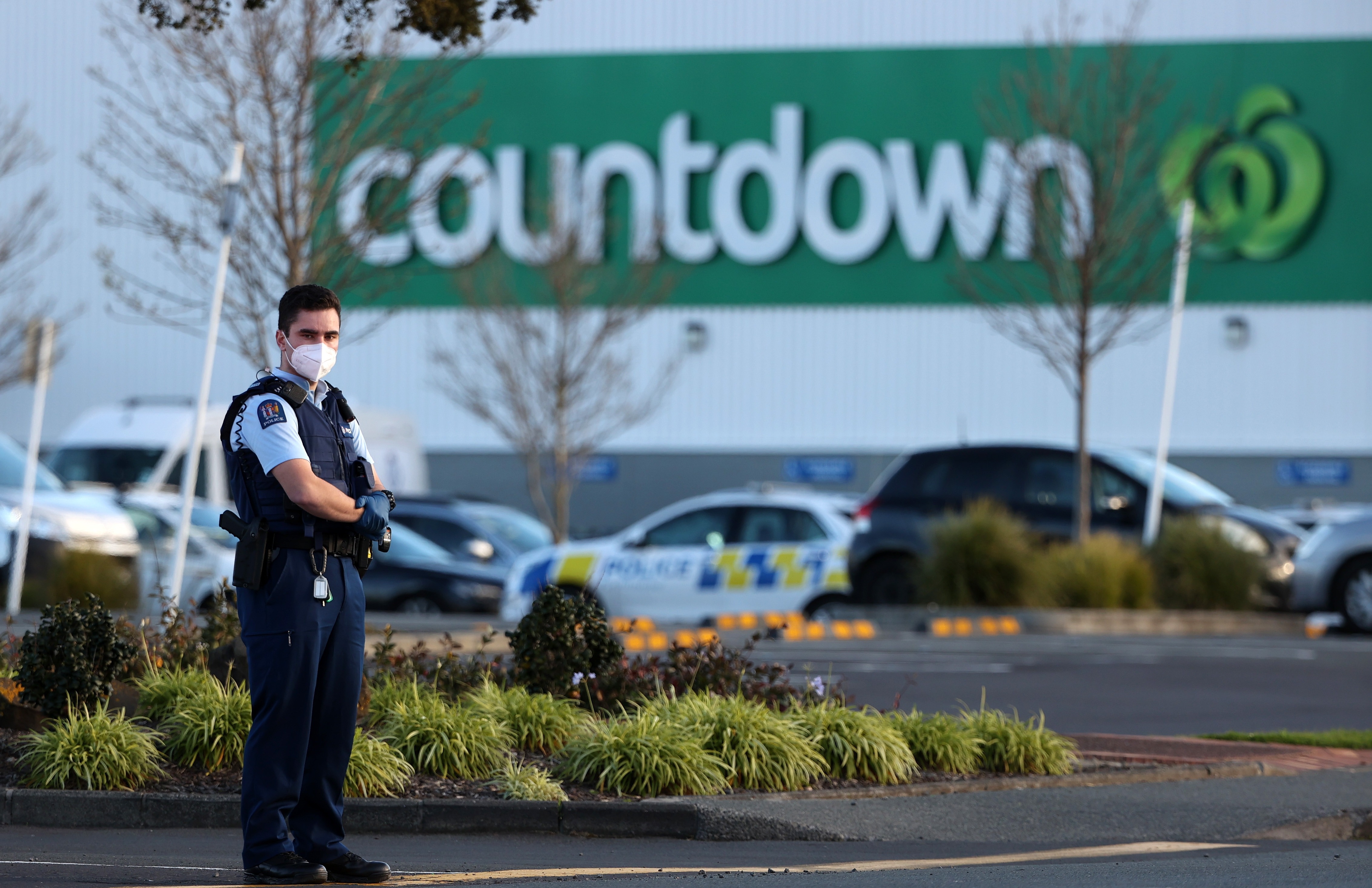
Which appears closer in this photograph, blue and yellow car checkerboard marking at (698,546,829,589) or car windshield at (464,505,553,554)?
blue and yellow car checkerboard marking at (698,546,829,589)

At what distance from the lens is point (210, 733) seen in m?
7.91

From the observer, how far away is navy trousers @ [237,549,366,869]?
585 centimetres

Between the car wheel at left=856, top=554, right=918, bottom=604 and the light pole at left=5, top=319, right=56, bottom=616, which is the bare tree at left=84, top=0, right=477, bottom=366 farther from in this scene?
the car wheel at left=856, top=554, right=918, bottom=604

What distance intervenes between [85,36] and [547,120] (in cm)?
1019

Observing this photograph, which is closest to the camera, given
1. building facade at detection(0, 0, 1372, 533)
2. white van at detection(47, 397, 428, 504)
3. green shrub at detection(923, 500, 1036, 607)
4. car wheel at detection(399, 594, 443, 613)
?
green shrub at detection(923, 500, 1036, 607)

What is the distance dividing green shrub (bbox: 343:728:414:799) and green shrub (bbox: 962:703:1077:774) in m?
2.68

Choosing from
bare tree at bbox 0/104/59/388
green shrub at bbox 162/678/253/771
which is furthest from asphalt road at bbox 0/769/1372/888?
bare tree at bbox 0/104/59/388

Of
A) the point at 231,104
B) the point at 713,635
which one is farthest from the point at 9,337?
the point at 713,635

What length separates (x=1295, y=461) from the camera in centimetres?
3628

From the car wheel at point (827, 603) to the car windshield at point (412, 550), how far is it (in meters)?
4.23

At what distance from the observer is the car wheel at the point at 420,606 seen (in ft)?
Answer: 68.7

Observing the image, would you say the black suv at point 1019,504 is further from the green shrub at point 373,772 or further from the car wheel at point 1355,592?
the green shrub at point 373,772

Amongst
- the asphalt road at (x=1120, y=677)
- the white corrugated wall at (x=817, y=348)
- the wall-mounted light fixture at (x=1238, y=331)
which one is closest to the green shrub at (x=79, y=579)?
the asphalt road at (x=1120, y=677)

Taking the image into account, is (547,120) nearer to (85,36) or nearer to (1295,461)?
(85,36)
